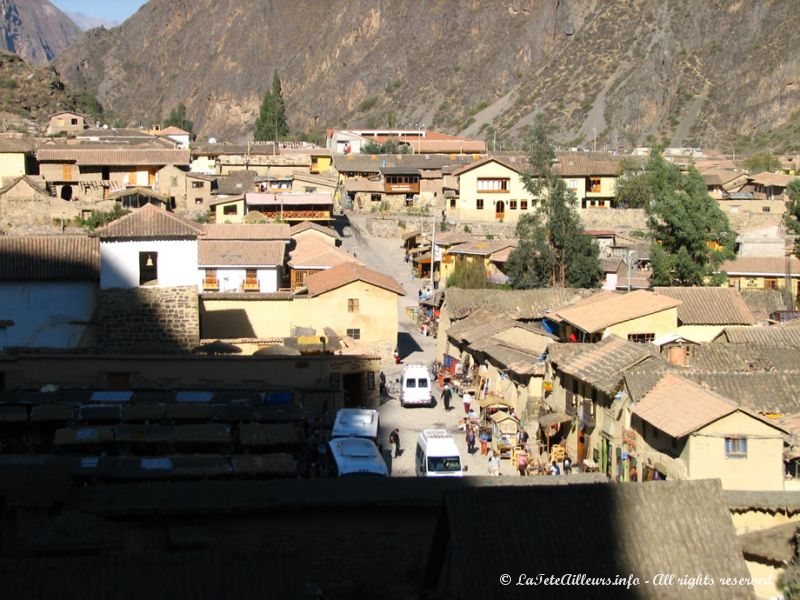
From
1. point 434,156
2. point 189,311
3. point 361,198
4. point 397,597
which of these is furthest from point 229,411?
point 434,156

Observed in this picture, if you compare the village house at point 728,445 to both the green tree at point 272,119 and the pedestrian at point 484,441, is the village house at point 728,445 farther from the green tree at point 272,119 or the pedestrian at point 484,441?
the green tree at point 272,119

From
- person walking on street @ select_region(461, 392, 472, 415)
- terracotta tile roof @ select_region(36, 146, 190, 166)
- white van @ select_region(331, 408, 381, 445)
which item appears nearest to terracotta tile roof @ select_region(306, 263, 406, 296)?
person walking on street @ select_region(461, 392, 472, 415)

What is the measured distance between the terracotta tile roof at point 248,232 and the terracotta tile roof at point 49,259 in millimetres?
10735

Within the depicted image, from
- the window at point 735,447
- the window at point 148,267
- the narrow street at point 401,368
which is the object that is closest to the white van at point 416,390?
the narrow street at point 401,368

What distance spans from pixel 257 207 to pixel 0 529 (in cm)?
3797

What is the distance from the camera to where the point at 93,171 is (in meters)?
56.5

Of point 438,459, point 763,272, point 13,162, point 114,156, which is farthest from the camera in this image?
point 13,162

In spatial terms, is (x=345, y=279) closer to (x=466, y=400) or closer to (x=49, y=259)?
(x=466, y=400)

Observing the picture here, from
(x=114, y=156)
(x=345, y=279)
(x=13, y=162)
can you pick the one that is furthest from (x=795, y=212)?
(x=13, y=162)

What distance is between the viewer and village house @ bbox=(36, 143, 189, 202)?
56125mm

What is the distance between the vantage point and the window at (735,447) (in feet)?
67.9

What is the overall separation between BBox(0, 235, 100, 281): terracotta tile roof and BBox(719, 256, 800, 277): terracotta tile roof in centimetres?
2579

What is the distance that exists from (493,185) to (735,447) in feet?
130

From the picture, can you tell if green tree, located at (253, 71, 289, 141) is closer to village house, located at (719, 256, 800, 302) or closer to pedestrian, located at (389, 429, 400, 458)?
village house, located at (719, 256, 800, 302)
